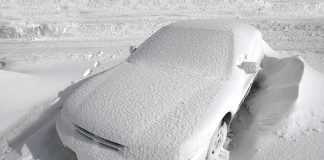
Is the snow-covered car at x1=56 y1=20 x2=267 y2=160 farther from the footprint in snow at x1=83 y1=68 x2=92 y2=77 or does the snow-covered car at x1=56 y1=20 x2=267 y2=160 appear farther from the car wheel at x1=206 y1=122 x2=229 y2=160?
the footprint in snow at x1=83 y1=68 x2=92 y2=77

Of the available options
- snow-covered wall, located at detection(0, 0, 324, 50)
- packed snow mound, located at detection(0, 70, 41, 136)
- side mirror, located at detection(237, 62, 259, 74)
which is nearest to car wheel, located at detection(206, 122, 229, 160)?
side mirror, located at detection(237, 62, 259, 74)

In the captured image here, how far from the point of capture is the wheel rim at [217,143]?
340cm

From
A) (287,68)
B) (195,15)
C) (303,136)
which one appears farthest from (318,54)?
(195,15)

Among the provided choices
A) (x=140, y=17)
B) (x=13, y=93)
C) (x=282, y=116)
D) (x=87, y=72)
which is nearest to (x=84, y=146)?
(x=282, y=116)

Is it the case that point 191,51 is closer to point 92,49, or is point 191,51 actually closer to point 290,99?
point 290,99

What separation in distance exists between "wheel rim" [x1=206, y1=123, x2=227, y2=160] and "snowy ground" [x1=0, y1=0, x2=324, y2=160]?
1.17 ft

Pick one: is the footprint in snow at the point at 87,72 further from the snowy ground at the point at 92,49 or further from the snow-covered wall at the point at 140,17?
the snow-covered wall at the point at 140,17

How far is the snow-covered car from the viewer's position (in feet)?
10.2

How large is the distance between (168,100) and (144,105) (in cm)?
28

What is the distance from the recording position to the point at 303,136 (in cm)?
398

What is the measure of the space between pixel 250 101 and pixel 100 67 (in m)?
3.47

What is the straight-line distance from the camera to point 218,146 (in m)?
Result: 3.64

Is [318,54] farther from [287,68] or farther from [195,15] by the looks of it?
[195,15]

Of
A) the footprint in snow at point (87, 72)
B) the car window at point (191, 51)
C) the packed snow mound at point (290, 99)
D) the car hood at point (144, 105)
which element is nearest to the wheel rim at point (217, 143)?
the car hood at point (144, 105)
